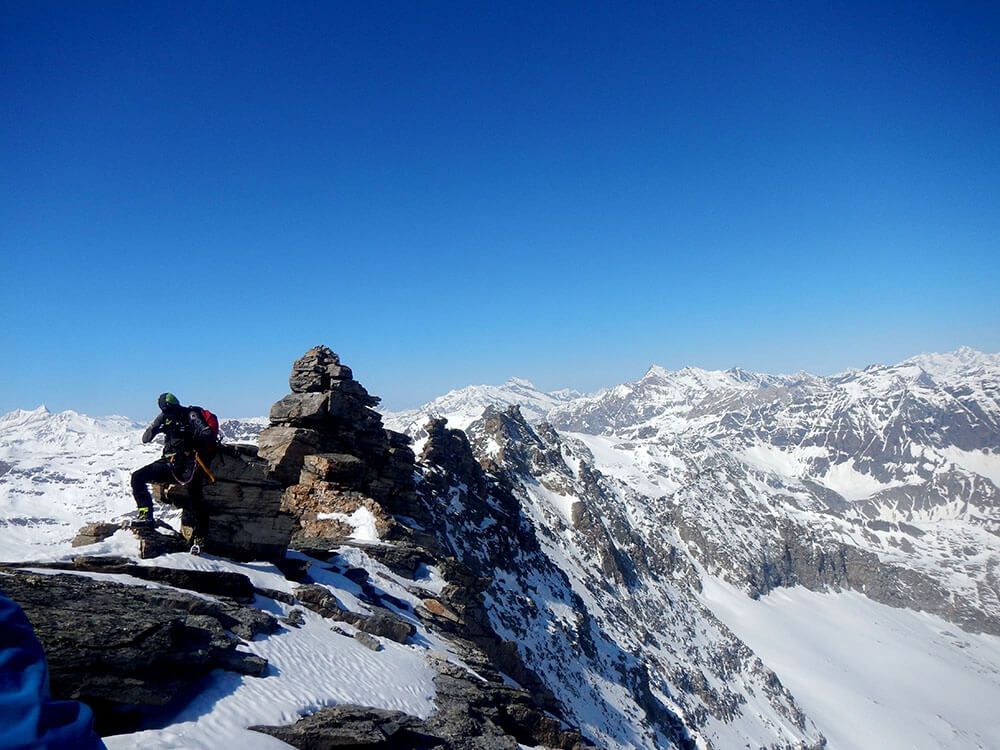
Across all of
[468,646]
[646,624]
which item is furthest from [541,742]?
[646,624]

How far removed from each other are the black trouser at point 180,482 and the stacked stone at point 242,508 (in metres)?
0.32

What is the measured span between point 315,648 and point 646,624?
115141 millimetres

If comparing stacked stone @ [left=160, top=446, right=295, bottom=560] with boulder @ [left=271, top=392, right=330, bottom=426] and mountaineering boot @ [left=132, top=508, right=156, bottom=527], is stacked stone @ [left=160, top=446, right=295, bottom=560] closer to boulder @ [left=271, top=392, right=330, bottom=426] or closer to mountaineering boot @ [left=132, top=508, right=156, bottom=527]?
mountaineering boot @ [left=132, top=508, right=156, bottom=527]

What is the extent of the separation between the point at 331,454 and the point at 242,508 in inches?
650

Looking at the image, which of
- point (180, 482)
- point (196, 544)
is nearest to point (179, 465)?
point (180, 482)

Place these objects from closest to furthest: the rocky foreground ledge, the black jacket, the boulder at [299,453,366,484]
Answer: the rocky foreground ledge
the black jacket
the boulder at [299,453,366,484]

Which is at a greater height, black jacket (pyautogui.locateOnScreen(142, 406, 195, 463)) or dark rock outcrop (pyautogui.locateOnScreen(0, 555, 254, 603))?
black jacket (pyautogui.locateOnScreen(142, 406, 195, 463))

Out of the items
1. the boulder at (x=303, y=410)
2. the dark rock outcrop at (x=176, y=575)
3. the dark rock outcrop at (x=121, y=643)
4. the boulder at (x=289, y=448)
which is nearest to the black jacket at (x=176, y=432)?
the dark rock outcrop at (x=176, y=575)

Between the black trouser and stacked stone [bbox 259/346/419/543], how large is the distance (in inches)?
488

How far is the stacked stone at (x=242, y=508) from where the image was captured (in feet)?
60.1

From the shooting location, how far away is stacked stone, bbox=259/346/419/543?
33.2 metres

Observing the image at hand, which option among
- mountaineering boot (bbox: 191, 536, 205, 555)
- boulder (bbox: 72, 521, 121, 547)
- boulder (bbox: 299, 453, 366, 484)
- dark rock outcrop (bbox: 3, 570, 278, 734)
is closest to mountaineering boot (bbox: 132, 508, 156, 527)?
boulder (bbox: 72, 521, 121, 547)

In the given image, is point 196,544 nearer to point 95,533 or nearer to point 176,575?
point 176,575

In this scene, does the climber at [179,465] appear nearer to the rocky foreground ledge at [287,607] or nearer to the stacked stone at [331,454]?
the rocky foreground ledge at [287,607]
